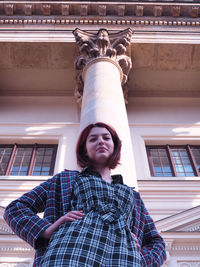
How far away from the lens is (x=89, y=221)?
176 cm

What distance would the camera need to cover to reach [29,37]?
1179 cm

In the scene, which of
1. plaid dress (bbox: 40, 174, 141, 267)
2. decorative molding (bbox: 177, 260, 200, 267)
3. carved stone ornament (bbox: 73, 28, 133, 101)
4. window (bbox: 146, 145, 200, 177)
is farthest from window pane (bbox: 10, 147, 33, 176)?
plaid dress (bbox: 40, 174, 141, 267)

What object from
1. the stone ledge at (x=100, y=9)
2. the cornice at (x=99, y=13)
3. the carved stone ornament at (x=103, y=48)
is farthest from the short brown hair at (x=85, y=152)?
the stone ledge at (x=100, y=9)

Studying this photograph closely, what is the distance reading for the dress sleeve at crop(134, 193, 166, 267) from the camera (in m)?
1.97

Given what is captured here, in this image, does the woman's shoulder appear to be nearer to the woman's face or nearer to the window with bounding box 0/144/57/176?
the woman's face

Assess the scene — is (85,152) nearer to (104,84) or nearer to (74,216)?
(74,216)

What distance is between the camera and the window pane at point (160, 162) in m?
9.27

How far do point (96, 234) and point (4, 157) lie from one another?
8.93 metres

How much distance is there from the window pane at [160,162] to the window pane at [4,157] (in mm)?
4998

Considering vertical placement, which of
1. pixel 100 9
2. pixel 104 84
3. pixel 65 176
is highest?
pixel 100 9

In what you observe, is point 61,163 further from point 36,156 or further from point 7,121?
point 7,121

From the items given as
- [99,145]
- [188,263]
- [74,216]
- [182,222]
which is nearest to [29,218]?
[74,216]

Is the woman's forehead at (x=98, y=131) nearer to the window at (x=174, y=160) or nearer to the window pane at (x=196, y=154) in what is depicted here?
the window at (x=174, y=160)

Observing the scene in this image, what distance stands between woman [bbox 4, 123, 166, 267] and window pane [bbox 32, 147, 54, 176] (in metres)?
6.93
